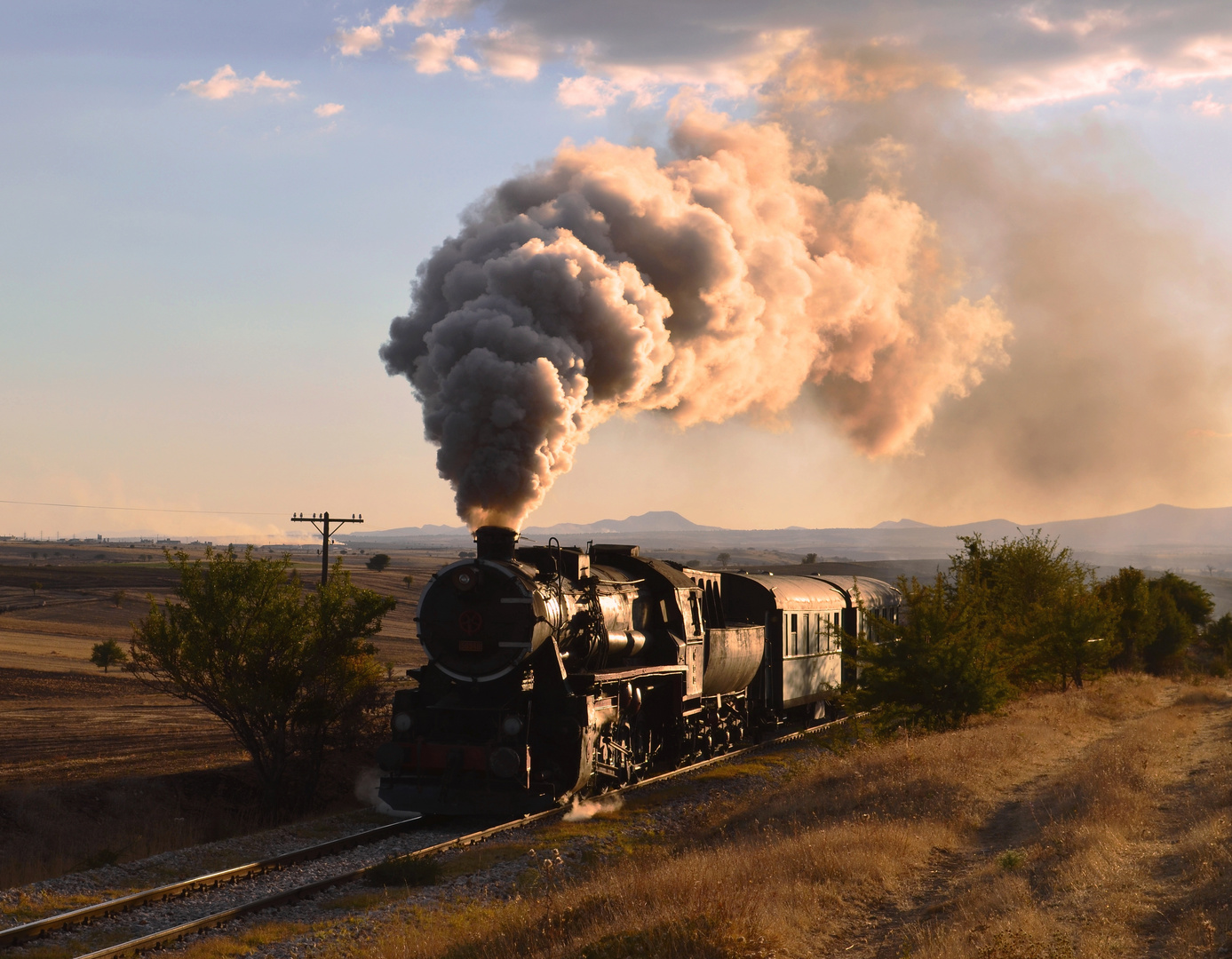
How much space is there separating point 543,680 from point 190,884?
551 centimetres

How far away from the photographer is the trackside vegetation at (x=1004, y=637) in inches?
884

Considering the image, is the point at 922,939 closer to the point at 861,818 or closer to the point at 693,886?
the point at 693,886

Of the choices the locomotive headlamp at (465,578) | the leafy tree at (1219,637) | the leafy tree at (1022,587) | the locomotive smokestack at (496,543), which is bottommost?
the leafy tree at (1219,637)

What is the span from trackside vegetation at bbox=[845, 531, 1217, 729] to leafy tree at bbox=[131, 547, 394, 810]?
1102 centimetres

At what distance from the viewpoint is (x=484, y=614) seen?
14875 millimetres

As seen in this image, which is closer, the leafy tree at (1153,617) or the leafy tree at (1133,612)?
the leafy tree at (1133,612)

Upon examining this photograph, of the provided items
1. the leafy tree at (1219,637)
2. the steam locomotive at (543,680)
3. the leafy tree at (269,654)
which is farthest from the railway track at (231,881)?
the leafy tree at (1219,637)

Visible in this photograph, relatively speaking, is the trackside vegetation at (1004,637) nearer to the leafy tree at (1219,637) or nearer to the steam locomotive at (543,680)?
the leafy tree at (1219,637)

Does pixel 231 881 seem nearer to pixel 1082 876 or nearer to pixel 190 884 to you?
pixel 190 884

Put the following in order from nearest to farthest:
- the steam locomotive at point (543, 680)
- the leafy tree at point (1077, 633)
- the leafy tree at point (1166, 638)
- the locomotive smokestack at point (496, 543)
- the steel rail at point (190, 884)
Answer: the steel rail at point (190, 884) → the steam locomotive at point (543, 680) → the locomotive smokestack at point (496, 543) → the leafy tree at point (1077, 633) → the leafy tree at point (1166, 638)

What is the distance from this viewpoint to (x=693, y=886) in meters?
9.88

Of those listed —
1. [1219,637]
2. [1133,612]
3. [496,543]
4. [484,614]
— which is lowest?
[1219,637]

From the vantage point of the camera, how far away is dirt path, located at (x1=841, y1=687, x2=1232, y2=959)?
857 cm

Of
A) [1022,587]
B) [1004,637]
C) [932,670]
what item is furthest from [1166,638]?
[932,670]
